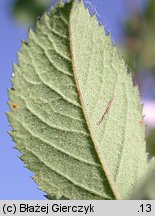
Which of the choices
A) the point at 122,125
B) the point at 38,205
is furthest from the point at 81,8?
the point at 38,205

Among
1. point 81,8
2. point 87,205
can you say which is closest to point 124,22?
point 81,8

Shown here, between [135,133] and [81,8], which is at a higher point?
[81,8]

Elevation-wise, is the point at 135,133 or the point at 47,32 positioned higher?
the point at 47,32

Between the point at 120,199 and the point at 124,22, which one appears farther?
the point at 124,22

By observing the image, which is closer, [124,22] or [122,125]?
[122,125]

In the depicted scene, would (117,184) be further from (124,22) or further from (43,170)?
(124,22)

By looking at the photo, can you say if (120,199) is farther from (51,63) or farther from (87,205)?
(51,63)

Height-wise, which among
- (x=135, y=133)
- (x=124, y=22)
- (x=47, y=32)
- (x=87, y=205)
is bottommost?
(x=87, y=205)
